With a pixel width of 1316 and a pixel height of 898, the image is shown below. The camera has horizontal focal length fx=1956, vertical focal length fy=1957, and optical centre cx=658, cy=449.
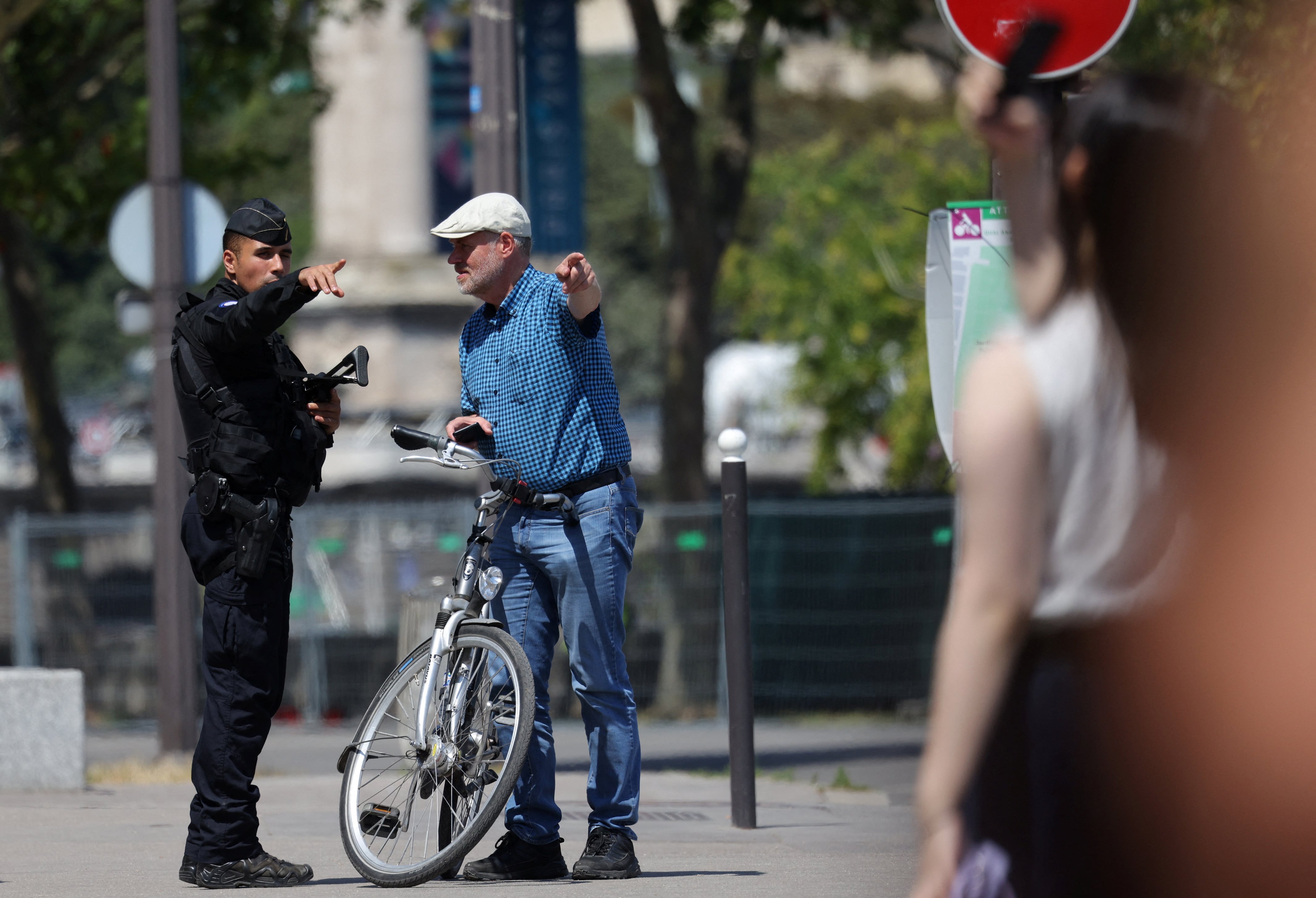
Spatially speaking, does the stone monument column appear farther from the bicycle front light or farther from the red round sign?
the bicycle front light

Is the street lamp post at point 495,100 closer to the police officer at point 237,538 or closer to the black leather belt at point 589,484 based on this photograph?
the police officer at point 237,538

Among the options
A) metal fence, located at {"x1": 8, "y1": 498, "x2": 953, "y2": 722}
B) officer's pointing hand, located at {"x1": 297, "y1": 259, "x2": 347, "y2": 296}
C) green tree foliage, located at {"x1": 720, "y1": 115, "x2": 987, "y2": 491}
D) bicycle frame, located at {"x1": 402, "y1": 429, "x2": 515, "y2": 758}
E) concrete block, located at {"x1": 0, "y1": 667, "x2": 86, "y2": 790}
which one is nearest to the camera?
officer's pointing hand, located at {"x1": 297, "y1": 259, "x2": 347, "y2": 296}

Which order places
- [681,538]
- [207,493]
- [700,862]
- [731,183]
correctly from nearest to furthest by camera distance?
[207,493] < [700,862] < [681,538] < [731,183]

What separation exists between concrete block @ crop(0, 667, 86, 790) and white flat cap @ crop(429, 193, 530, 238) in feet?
11.6

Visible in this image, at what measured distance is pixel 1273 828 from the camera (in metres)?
2.43

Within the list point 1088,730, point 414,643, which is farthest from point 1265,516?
point 414,643

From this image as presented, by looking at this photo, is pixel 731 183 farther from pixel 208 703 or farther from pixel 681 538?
pixel 208 703

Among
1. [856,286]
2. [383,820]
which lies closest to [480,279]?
[383,820]

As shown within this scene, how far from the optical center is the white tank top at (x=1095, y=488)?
2381 millimetres

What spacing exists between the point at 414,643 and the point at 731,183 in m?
5.86

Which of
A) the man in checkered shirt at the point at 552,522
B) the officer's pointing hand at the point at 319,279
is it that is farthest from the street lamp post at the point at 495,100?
the officer's pointing hand at the point at 319,279

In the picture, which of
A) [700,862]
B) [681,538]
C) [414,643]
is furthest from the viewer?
[681,538]

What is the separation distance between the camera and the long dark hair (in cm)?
244

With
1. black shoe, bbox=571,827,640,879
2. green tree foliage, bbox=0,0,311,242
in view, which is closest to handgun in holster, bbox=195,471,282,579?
black shoe, bbox=571,827,640,879
